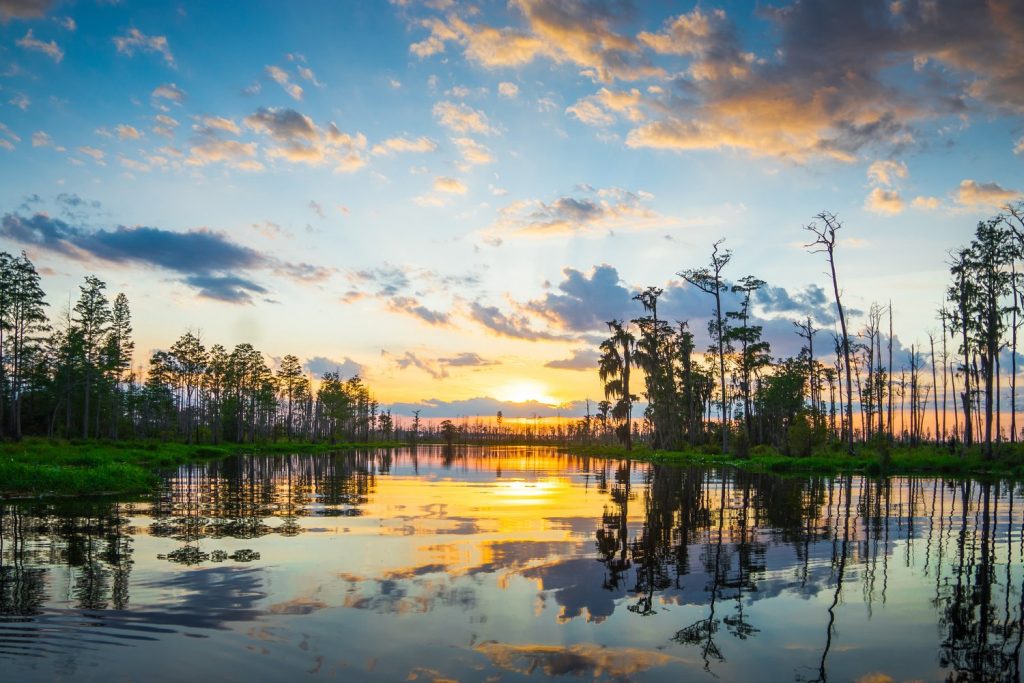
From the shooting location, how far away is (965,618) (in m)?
8.27

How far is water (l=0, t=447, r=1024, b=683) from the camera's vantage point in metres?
6.69

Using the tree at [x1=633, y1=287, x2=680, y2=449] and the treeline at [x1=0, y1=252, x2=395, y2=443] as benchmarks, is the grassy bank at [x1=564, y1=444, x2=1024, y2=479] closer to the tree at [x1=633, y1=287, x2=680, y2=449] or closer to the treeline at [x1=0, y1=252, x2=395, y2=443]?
the tree at [x1=633, y1=287, x2=680, y2=449]

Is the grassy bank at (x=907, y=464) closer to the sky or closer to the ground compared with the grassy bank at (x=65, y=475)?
closer to the ground

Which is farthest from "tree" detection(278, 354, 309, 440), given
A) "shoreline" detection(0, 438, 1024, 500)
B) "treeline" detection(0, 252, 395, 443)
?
"shoreline" detection(0, 438, 1024, 500)

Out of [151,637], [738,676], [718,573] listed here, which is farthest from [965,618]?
[151,637]

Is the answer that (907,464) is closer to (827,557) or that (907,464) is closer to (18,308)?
(827,557)

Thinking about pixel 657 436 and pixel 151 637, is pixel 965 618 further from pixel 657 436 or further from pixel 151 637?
pixel 657 436

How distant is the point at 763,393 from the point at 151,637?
6970 centimetres

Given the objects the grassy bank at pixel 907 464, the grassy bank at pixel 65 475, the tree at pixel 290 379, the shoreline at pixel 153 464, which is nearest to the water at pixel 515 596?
the grassy bank at pixel 65 475

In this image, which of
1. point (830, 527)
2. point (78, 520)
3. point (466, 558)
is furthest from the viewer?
point (78, 520)

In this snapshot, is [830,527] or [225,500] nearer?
[830,527]

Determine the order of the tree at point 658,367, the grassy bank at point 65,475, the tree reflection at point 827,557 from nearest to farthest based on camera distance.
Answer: the tree reflection at point 827,557, the grassy bank at point 65,475, the tree at point 658,367

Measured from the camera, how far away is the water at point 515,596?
22.0 feet

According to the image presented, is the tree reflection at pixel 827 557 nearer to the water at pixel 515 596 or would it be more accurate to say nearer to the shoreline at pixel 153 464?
the water at pixel 515 596
